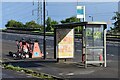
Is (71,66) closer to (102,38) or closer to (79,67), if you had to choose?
(79,67)

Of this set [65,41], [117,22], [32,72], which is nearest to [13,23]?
[117,22]

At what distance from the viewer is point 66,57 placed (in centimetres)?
2275

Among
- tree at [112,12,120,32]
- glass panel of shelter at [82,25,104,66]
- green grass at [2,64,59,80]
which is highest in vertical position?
tree at [112,12,120,32]

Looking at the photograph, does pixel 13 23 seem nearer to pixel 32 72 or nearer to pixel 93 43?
pixel 93 43

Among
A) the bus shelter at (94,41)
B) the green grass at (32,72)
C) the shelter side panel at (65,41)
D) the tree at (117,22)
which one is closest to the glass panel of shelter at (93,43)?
the bus shelter at (94,41)

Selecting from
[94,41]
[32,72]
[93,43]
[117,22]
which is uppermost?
[117,22]

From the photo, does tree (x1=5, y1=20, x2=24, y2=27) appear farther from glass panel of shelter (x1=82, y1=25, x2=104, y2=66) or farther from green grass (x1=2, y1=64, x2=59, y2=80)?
glass panel of shelter (x1=82, y1=25, x2=104, y2=66)

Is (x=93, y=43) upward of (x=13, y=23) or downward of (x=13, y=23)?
downward

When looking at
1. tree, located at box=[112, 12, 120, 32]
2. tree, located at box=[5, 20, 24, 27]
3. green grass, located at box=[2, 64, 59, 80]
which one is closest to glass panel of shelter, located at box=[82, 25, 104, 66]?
green grass, located at box=[2, 64, 59, 80]

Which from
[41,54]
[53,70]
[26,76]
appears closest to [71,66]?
[53,70]

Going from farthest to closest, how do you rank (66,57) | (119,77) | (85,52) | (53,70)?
1. (66,57)
2. (85,52)
3. (53,70)
4. (119,77)

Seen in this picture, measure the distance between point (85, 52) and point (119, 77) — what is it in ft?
13.7

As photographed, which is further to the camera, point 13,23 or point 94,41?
A: point 13,23

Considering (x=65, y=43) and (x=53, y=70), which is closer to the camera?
(x=53, y=70)
